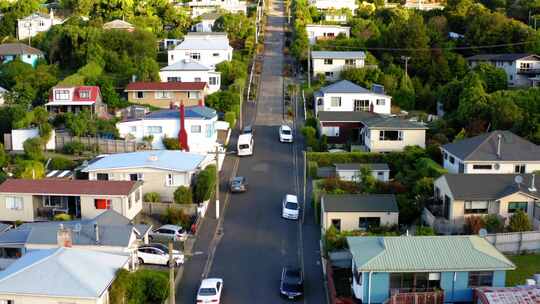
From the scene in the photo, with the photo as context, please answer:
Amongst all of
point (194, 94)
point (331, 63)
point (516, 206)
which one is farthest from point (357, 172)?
point (331, 63)

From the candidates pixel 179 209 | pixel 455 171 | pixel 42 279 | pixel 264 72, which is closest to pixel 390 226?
pixel 455 171

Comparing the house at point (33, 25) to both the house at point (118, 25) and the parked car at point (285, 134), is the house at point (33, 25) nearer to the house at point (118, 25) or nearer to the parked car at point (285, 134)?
the house at point (118, 25)

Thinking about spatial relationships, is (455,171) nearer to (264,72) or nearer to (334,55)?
(334,55)

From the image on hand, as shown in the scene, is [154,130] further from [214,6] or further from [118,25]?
[214,6]

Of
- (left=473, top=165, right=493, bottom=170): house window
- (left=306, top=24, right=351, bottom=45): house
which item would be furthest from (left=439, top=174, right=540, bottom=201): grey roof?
(left=306, top=24, right=351, bottom=45): house

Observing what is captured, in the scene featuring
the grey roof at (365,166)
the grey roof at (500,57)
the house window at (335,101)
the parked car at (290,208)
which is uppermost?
the grey roof at (500,57)

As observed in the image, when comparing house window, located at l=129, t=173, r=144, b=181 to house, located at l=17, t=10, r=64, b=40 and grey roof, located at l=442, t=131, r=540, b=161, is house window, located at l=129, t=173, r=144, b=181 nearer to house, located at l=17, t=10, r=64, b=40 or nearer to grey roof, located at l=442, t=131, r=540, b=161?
grey roof, located at l=442, t=131, r=540, b=161

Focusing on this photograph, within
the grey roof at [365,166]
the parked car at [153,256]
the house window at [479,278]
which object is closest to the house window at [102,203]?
the parked car at [153,256]
